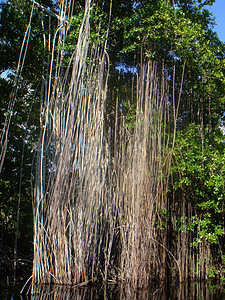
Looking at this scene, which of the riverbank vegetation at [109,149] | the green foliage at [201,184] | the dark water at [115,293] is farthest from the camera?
the green foliage at [201,184]

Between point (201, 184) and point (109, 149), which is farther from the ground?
point (109, 149)

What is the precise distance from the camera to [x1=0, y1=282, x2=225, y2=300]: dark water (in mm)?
2410

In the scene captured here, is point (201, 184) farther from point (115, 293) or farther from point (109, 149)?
point (115, 293)

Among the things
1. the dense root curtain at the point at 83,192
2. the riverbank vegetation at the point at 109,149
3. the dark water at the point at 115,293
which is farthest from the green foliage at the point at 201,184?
the dense root curtain at the point at 83,192

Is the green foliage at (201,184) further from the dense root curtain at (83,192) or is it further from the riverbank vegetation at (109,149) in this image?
the dense root curtain at (83,192)

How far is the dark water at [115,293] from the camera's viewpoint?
7.91 ft

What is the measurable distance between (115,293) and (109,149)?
4.01 feet

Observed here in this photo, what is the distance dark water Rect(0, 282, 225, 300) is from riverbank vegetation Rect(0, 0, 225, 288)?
3.3 inches

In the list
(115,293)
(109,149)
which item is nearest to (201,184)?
(109,149)

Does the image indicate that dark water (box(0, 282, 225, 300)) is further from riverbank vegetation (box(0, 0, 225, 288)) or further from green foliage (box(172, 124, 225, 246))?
green foliage (box(172, 124, 225, 246))

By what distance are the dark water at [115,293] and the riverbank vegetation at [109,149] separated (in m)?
0.08

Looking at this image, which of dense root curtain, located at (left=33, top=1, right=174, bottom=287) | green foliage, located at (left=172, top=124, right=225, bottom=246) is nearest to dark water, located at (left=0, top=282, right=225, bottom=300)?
dense root curtain, located at (left=33, top=1, right=174, bottom=287)

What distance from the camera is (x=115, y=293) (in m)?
2.58

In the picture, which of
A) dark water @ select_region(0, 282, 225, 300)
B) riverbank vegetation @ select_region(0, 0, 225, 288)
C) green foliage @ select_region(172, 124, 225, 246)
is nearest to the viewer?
dark water @ select_region(0, 282, 225, 300)
